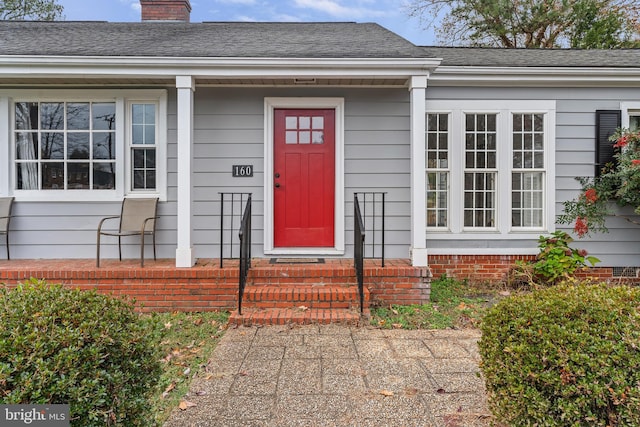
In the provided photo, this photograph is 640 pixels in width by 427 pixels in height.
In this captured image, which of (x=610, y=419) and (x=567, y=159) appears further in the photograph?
(x=567, y=159)

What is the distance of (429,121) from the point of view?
5383 mm

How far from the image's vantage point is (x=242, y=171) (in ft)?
16.9

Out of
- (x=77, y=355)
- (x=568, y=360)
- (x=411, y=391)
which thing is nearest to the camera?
(x=77, y=355)

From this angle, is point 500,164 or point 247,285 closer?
point 247,285

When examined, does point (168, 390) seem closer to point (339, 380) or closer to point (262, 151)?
point (339, 380)

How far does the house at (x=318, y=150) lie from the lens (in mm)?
5062

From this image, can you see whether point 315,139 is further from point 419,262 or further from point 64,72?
point 64,72

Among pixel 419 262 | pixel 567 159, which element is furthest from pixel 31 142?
pixel 567 159

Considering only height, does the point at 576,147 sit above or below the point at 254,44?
below

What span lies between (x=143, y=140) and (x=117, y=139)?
1.03ft

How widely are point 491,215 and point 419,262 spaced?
159 cm

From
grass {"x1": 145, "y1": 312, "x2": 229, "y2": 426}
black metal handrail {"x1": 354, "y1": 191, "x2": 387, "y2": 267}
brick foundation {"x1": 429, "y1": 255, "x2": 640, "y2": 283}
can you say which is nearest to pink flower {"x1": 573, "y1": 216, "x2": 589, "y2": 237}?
brick foundation {"x1": 429, "y1": 255, "x2": 640, "y2": 283}

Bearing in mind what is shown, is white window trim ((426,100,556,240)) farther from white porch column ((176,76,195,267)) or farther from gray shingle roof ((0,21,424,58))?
white porch column ((176,76,195,267))

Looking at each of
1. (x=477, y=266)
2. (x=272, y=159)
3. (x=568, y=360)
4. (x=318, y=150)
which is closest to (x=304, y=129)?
(x=318, y=150)
